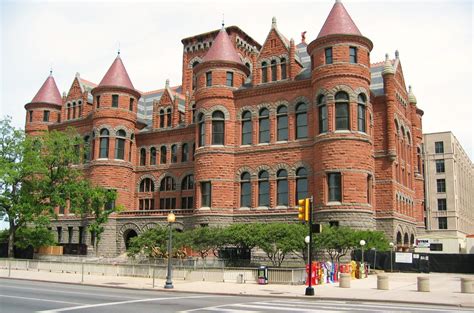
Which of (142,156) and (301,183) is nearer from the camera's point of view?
(301,183)

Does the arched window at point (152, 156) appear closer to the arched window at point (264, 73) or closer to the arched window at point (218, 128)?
the arched window at point (218, 128)

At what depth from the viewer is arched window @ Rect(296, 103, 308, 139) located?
44125 millimetres

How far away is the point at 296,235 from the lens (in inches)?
1350

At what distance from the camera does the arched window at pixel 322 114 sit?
4159cm

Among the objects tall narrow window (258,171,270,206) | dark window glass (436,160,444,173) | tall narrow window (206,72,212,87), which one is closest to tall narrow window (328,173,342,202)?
tall narrow window (258,171,270,206)

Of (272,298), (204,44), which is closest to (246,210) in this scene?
(272,298)

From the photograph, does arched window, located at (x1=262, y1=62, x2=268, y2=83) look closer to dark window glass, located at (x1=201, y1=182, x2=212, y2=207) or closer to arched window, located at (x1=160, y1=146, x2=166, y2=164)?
dark window glass, located at (x1=201, y1=182, x2=212, y2=207)

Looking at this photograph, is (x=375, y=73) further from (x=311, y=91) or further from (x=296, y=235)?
(x=296, y=235)

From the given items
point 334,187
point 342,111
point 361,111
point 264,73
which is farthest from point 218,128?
point 361,111

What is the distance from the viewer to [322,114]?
42.2 m

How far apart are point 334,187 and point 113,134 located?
83.9 feet

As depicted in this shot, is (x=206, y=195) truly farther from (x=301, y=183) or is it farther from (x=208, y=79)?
(x=208, y=79)

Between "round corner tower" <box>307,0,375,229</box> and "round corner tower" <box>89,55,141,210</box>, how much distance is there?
22139 millimetres

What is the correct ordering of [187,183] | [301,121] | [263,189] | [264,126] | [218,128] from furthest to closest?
[187,183] < [218,128] < [264,126] < [263,189] < [301,121]
